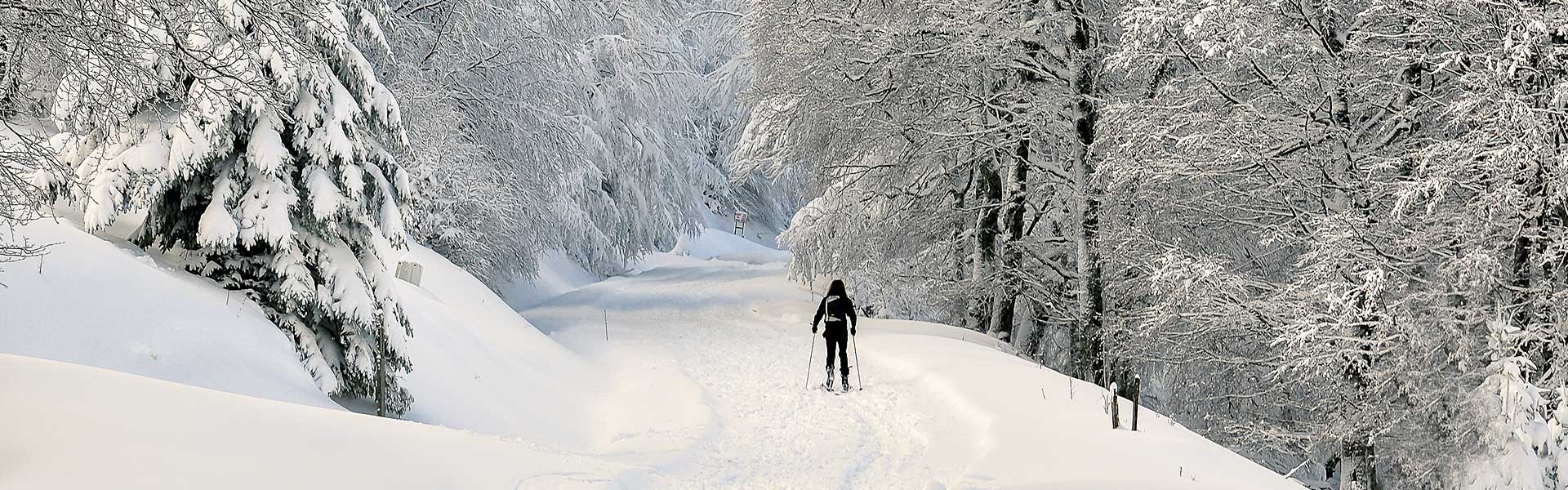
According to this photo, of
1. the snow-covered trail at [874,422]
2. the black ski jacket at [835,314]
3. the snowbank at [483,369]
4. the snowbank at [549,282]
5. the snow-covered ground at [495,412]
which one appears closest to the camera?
the snow-covered ground at [495,412]

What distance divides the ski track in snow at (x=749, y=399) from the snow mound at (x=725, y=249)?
17.8m

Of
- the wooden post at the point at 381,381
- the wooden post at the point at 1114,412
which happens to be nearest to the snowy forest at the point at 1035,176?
the wooden post at the point at 381,381

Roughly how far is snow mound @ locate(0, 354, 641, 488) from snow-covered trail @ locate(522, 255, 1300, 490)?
1541 millimetres

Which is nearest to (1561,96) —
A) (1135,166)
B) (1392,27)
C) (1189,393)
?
(1392,27)

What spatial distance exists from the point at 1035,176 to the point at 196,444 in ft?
44.1

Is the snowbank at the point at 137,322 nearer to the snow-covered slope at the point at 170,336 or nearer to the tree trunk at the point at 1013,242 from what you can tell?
the snow-covered slope at the point at 170,336

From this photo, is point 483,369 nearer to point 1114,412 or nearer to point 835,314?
point 835,314

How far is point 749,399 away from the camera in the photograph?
12320 millimetres

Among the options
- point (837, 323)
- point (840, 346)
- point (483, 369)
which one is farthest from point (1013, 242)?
point (483, 369)

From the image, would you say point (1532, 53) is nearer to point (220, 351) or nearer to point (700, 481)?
point (700, 481)

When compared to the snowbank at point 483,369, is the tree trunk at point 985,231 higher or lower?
higher

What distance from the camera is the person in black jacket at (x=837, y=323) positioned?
12898 millimetres

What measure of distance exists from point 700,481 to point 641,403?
4385mm

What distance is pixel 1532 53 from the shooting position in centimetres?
1018
